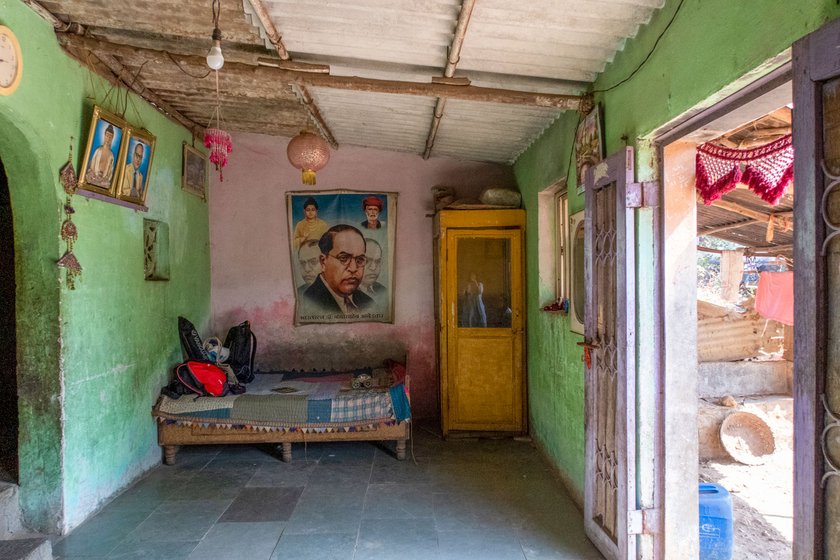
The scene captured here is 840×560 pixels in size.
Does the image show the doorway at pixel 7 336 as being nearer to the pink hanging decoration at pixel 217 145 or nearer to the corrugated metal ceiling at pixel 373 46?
the corrugated metal ceiling at pixel 373 46

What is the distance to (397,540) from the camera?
3457mm

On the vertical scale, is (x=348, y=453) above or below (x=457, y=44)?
below

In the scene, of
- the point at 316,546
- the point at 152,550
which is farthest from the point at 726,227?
the point at 152,550

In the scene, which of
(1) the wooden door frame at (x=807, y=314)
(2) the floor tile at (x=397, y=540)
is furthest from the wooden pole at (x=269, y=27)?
(2) the floor tile at (x=397, y=540)

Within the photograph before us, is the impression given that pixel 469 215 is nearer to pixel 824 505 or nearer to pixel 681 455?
pixel 681 455

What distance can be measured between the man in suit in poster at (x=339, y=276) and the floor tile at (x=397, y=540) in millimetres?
2982

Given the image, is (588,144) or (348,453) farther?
(348,453)

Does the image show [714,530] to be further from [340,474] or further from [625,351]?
[340,474]

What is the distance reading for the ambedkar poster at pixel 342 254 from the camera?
6.30 meters

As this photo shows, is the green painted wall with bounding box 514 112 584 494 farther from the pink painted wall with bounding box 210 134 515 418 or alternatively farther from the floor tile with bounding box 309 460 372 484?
the floor tile with bounding box 309 460 372 484

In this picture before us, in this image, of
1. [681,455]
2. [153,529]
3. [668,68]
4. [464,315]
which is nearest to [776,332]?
[464,315]

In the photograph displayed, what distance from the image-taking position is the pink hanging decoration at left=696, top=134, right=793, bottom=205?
3355 millimetres

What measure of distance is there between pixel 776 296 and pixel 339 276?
4762mm

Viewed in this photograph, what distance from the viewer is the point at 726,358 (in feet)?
20.5
